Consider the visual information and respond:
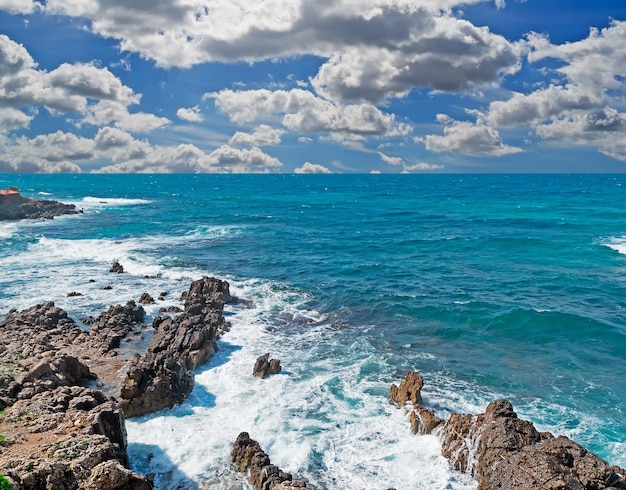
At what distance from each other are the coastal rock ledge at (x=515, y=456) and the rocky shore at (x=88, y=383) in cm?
1131

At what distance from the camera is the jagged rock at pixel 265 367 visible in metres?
26.3

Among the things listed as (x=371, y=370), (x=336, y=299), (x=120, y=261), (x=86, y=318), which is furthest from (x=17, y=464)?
(x=120, y=261)

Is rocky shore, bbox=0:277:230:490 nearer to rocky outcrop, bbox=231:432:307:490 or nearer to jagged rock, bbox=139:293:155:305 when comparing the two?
jagged rock, bbox=139:293:155:305

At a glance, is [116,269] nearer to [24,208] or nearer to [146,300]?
[146,300]

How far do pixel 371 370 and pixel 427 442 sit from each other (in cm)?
737

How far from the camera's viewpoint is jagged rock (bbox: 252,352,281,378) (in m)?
26.3

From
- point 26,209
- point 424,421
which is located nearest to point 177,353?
point 424,421

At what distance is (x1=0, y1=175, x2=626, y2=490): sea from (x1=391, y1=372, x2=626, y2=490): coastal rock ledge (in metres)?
0.80

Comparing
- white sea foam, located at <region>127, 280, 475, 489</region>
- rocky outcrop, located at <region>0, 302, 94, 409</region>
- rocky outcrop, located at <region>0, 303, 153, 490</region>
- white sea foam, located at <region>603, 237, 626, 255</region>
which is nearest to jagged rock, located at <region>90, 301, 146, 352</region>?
rocky outcrop, located at <region>0, 302, 94, 409</region>

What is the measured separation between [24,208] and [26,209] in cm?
44

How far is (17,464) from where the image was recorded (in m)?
13.8

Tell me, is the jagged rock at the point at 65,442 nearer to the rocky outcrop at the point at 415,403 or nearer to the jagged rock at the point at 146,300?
the rocky outcrop at the point at 415,403

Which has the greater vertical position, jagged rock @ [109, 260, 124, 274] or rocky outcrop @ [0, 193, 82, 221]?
rocky outcrop @ [0, 193, 82, 221]

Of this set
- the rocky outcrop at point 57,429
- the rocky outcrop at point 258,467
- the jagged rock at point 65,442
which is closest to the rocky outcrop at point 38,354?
the rocky outcrop at point 57,429
